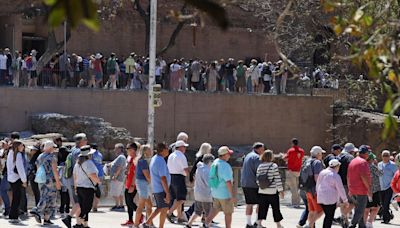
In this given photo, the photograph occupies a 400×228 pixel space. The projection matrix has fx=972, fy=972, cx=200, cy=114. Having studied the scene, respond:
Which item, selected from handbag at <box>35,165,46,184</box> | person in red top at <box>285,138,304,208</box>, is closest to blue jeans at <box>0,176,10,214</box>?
handbag at <box>35,165,46,184</box>

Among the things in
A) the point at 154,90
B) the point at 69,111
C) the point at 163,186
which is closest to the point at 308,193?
the point at 163,186

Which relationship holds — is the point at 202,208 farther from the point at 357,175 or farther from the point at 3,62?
the point at 3,62

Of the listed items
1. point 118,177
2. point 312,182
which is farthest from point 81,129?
point 312,182

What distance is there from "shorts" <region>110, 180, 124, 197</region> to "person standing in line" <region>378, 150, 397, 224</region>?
5.53m

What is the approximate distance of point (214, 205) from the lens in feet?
53.9

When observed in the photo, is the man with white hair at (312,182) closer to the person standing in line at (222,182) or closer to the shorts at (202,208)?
the person standing in line at (222,182)

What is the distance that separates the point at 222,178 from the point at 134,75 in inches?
914

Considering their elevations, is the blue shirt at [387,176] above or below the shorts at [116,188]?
above

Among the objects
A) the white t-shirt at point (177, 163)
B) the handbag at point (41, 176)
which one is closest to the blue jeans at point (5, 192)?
the handbag at point (41, 176)

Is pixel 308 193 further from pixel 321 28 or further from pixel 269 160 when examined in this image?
pixel 321 28

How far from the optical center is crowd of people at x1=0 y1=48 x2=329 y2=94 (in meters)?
36.2

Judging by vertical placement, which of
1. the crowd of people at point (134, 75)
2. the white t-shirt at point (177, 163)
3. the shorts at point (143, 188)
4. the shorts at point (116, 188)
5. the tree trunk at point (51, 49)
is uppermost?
the tree trunk at point (51, 49)

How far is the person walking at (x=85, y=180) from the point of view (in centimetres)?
1550

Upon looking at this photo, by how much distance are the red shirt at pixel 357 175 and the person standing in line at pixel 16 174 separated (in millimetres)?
5887
